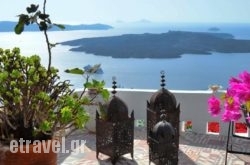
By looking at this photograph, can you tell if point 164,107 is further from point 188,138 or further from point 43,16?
point 43,16

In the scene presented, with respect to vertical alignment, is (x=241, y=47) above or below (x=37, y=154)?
above

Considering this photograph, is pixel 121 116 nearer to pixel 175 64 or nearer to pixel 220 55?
pixel 220 55

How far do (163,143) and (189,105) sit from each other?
203 cm

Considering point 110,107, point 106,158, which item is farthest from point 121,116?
point 106,158

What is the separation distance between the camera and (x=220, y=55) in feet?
48.9

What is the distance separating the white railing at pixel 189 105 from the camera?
602 cm

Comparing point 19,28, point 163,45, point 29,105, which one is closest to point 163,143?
point 29,105

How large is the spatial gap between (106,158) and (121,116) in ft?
2.18

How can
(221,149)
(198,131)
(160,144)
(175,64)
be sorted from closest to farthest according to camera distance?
1. (160,144)
2. (221,149)
3. (198,131)
4. (175,64)

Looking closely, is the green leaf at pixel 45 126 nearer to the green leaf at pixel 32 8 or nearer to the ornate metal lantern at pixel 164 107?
the green leaf at pixel 32 8

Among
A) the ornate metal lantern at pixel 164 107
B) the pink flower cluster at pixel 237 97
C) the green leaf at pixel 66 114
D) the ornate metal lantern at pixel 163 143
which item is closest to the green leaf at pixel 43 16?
the green leaf at pixel 66 114

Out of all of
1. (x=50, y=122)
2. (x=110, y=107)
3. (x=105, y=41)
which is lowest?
(x=110, y=107)

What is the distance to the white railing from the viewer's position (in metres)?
6.02

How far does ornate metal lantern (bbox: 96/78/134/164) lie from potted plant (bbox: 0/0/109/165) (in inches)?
116
